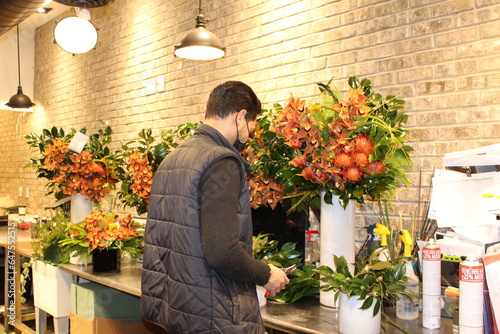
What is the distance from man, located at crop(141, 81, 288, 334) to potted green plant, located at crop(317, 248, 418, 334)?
0.21 m

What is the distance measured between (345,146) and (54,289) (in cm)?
214

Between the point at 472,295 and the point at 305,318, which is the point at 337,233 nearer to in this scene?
the point at 305,318

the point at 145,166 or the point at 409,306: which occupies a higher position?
the point at 145,166

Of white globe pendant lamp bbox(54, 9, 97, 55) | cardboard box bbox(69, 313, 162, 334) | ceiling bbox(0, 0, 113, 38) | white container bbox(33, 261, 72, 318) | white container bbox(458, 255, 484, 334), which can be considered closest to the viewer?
white container bbox(458, 255, 484, 334)

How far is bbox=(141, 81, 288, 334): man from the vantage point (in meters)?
1.60

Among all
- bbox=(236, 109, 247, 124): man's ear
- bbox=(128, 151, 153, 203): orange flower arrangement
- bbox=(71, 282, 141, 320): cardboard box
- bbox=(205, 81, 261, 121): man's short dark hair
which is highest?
bbox=(205, 81, 261, 121): man's short dark hair

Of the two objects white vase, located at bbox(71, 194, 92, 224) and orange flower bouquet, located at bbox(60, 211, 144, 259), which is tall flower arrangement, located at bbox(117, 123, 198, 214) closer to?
Result: orange flower bouquet, located at bbox(60, 211, 144, 259)

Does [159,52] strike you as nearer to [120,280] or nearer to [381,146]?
[120,280]

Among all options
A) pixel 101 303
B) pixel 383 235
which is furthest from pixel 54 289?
pixel 383 235

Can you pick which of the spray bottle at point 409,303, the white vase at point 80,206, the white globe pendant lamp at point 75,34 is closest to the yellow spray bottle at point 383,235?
the spray bottle at point 409,303

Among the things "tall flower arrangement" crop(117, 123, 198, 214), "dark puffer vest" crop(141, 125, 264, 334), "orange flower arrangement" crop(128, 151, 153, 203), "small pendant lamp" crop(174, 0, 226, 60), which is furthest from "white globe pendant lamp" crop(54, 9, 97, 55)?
"dark puffer vest" crop(141, 125, 264, 334)

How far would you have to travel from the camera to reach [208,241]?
62.5 inches

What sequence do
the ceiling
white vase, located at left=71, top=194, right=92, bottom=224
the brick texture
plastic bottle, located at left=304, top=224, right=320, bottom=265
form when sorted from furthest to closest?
white vase, located at left=71, top=194, right=92, bottom=224 < the ceiling < the brick texture < plastic bottle, located at left=304, top=224, right=320, bottom=265

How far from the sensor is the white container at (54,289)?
10.1ft
